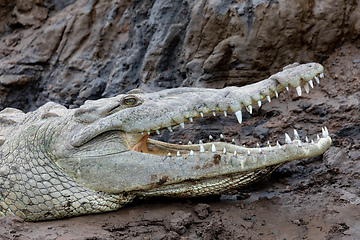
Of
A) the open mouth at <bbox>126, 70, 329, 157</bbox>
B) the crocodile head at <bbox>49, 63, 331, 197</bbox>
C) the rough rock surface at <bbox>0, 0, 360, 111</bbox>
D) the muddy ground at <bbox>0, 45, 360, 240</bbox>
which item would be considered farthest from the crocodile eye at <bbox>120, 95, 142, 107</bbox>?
the rough rock surface at <bbox>0, 0, 360, 111</bbox>

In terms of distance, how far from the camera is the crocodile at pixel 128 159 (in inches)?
135

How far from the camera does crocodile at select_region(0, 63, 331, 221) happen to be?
11.2 ft

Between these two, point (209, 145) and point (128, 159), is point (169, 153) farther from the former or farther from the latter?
point (209, 145)

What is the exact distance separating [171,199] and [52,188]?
3.47ft

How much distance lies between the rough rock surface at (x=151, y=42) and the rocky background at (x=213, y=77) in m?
0.02

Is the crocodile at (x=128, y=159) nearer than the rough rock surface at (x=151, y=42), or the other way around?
the crocodile at (x=128, y=159)

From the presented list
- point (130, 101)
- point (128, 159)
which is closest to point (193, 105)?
point (130, 101)

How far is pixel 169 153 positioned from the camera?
3.53 m

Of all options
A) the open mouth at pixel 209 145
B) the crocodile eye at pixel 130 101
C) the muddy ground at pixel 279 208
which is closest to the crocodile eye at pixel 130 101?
the crocodile eye at pixel 130 101

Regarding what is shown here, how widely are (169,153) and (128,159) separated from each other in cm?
36

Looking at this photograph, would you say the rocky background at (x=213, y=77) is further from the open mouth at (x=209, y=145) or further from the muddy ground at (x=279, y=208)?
the open mouth at (x=209, y=145)

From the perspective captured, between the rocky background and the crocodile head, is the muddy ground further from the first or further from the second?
the crocodile head

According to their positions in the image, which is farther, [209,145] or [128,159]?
[209,145]

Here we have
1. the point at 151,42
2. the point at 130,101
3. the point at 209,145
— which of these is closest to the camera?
the point at 130,101
